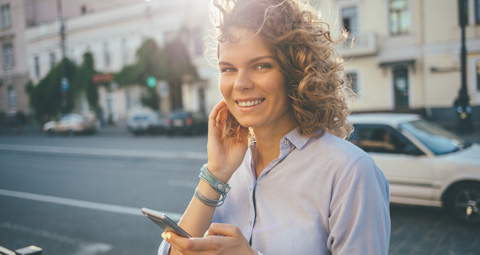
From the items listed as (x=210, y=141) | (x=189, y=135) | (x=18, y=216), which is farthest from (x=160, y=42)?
(x=210, y=141)

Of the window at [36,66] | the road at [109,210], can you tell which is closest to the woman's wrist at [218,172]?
the road at [109,210]

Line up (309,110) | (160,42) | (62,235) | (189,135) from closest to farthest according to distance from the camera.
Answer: (309,110) < (62,235) < (189,135) < (160,42)

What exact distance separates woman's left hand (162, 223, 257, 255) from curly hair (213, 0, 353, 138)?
48 centimetres

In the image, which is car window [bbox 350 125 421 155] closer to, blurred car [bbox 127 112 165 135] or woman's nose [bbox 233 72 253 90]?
woman's nose [bbox 233 72 253 90]

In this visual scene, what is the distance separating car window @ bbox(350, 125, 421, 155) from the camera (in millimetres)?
5382

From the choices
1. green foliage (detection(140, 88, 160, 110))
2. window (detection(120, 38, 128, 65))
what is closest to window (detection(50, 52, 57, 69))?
window (detection(120, 38, 128, 65))

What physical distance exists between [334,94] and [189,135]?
65.9ft

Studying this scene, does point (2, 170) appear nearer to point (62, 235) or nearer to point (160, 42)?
point (62, 235)

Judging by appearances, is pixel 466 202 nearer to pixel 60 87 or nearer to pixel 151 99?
pixel 151 99

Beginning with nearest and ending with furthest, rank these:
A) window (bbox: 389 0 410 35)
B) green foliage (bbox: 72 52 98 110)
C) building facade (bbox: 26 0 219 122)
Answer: window (bbox: 389 0 410 35) → building facade (bbox: 26 0 219 122) → green foliage (bbox: 72 52 98 110)

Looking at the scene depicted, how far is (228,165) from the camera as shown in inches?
59.9

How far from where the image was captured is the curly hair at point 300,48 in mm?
1326

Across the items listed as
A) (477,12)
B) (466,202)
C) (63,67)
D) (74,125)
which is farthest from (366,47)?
(63,67)

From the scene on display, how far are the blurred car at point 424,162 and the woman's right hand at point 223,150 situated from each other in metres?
4.37
